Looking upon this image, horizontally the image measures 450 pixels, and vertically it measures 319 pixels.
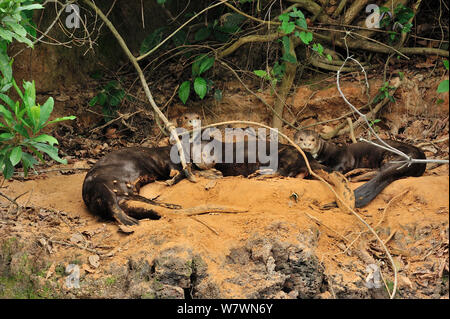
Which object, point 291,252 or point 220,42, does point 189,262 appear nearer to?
point 291,252

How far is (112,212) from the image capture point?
3875mm

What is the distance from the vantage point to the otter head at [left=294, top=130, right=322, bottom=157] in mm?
5184

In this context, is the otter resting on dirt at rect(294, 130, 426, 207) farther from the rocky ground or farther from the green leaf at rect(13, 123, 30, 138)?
the green leaf at rect(13, 123, 30, 138)

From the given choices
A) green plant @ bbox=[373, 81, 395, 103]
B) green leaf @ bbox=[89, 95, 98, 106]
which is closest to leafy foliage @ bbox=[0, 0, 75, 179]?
green leaf @ bbox=[89, 95, 98, 106]

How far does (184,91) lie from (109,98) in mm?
815

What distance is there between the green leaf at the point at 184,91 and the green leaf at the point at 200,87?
13 centimetres

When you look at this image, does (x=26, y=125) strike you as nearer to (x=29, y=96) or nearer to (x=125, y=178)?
(x=29, y=96)

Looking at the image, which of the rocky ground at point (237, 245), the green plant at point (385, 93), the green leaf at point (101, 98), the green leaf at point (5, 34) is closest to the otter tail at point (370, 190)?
the rocky ground at point (237, 245)

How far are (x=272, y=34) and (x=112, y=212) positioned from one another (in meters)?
2.60

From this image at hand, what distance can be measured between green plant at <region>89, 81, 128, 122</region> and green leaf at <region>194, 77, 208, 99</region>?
0.82 m

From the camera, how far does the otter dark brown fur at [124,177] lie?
3.94 meters

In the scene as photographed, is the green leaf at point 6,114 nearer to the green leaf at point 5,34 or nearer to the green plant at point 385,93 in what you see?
the green leaf at point 5,34

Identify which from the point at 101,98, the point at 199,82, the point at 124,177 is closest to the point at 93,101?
the point at 101,98
